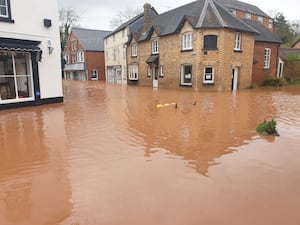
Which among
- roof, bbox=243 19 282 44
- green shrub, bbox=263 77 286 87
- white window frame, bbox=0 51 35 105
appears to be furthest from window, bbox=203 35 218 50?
white window frame, bbox=0 51 35 105

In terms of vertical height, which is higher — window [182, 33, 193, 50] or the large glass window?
window [182, 33, 193, 50]

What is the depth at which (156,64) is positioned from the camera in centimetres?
2447

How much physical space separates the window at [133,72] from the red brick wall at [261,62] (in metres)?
12.6

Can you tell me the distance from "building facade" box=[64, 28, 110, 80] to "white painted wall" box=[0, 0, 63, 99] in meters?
28.4

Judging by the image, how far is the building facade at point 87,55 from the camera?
131 feet

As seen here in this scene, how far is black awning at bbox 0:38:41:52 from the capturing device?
10.1 m

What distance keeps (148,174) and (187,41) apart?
17.9 m

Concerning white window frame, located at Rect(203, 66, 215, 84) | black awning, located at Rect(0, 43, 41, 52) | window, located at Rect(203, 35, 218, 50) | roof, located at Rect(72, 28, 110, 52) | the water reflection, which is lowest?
the water reflection

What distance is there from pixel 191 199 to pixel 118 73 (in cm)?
3155

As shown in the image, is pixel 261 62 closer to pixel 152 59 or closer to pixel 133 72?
pixel 152 59

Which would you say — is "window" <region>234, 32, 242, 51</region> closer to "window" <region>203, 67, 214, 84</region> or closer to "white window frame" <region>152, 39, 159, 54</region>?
"window" <region>203, 67, 214, 84</region>

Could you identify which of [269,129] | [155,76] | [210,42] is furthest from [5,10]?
[155,76]

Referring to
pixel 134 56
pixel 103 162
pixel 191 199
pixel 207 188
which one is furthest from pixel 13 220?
pixel 134 56

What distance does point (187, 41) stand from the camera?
810 inches
